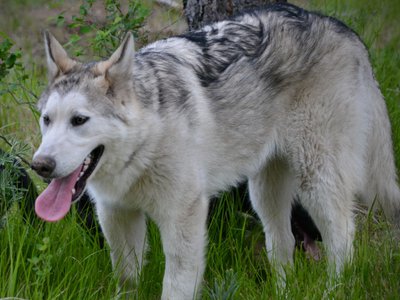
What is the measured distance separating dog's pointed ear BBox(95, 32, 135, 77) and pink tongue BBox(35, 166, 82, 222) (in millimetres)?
522

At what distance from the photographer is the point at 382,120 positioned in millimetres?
4992

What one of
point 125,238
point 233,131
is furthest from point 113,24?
point 125,238

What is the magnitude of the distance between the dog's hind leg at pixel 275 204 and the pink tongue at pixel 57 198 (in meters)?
1.70

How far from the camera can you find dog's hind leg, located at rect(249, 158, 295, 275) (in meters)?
5.18

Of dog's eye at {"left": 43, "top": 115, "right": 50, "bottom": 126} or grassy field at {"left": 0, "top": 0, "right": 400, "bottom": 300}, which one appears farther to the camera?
grassy field at {"left": 0, "top": 0, "right": 400, "bottom": 300}

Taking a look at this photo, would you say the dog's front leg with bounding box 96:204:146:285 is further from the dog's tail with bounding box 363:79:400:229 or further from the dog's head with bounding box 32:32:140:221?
the dog's tail with bounding box 363:79:400:229

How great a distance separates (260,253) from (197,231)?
1.19m

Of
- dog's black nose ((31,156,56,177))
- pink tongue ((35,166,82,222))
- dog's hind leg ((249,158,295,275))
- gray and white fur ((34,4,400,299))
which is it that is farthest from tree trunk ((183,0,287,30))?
dog's black nose ((31,156,56,177))

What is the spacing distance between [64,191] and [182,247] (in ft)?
2.48

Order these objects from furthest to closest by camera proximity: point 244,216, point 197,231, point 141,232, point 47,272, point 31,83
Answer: point 31,83, point 244,216, point 141,232, point 197,231, point 47,272

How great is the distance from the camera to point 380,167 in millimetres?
4977

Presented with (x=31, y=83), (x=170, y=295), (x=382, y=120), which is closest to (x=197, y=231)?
(x=170, y=295)

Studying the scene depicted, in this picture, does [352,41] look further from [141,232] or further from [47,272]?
[47,272]

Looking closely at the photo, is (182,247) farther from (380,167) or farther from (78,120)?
(380,167)
